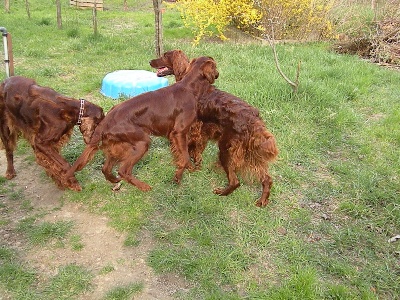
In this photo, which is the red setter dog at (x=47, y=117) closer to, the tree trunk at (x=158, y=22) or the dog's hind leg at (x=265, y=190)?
the dog's hind leg at (x=265, y=190)

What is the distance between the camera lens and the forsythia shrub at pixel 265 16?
909 cm

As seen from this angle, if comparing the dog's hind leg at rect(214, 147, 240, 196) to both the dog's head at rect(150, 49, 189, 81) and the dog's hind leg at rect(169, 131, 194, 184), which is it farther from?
the dog's head at rect(150, 49, 189, 81)

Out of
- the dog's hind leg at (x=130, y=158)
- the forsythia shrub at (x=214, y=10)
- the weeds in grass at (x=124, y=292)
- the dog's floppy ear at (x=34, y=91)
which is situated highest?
the forsythia shrub at (x=214, y=10)

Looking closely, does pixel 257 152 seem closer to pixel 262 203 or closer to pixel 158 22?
pixel 262 203

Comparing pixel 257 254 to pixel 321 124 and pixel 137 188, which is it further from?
pixel 321 124

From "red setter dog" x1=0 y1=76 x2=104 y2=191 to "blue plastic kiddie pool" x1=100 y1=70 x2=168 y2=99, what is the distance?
72.9 inches

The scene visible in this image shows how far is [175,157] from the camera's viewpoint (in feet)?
12.9

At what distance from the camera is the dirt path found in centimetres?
287

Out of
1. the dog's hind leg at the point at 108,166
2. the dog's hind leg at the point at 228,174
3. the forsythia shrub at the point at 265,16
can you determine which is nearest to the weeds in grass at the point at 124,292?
the dog's hind leg at the point at 108,166

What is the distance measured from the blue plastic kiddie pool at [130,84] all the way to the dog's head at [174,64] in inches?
38.8

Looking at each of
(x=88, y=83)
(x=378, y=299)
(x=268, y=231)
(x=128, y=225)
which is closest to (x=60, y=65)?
(x=88, y=83)

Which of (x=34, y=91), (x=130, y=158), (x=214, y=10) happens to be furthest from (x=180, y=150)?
(x=214, y=10)

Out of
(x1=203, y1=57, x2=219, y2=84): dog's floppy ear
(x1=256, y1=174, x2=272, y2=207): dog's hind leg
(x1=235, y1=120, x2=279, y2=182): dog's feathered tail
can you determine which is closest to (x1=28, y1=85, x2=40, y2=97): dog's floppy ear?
(x1=203, y1=57, x2=219, y2=84): dog's floppy ear

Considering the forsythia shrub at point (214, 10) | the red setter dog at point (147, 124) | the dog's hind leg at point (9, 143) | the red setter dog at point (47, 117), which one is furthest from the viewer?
the forsythia shrub at point (214, 10)
